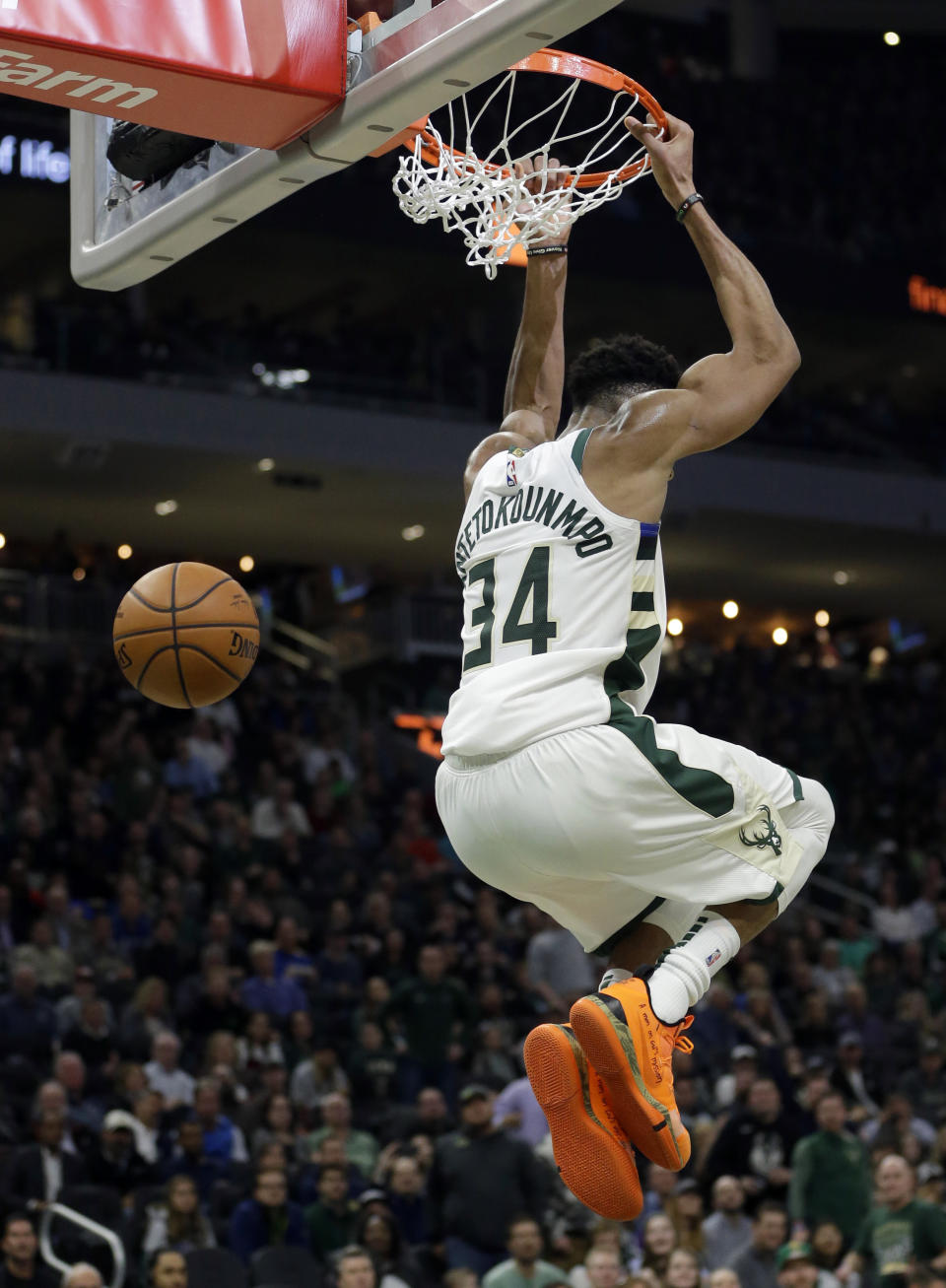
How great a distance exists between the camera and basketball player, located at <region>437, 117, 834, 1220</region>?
4.87m

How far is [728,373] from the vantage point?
16.2 ft

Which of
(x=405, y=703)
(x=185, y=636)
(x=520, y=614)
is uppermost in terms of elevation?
(x=520, y=614)

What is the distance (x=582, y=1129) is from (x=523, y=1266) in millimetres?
5284

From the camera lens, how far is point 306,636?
898 inches

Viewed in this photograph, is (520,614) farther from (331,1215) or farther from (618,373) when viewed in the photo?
(331,1215)

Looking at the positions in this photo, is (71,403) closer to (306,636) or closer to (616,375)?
(306,636)

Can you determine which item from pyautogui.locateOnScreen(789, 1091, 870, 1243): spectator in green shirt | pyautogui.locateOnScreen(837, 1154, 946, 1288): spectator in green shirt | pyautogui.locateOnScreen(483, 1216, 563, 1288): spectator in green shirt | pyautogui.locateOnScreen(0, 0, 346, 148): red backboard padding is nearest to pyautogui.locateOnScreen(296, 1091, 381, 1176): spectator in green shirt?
pyautogui.locateOnScreen(483, 1216, 563, 1288): spectator in green shirt

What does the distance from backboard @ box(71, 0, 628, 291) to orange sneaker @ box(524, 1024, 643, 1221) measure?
91.1 inches

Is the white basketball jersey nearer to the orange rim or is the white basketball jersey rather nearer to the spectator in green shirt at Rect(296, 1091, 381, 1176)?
the orange rim

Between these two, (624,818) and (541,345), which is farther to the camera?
(541,345)

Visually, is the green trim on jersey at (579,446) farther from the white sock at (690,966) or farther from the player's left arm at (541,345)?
the white sock at (690,966)

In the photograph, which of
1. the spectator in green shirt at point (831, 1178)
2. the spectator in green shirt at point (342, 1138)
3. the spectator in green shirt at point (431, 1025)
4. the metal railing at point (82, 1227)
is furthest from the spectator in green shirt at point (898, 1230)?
the metal railing at point (82, 1227)

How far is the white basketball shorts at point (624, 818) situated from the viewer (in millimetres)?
4859

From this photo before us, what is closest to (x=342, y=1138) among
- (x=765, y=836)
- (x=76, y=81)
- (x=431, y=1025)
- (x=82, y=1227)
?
(x=82, y=1227)
